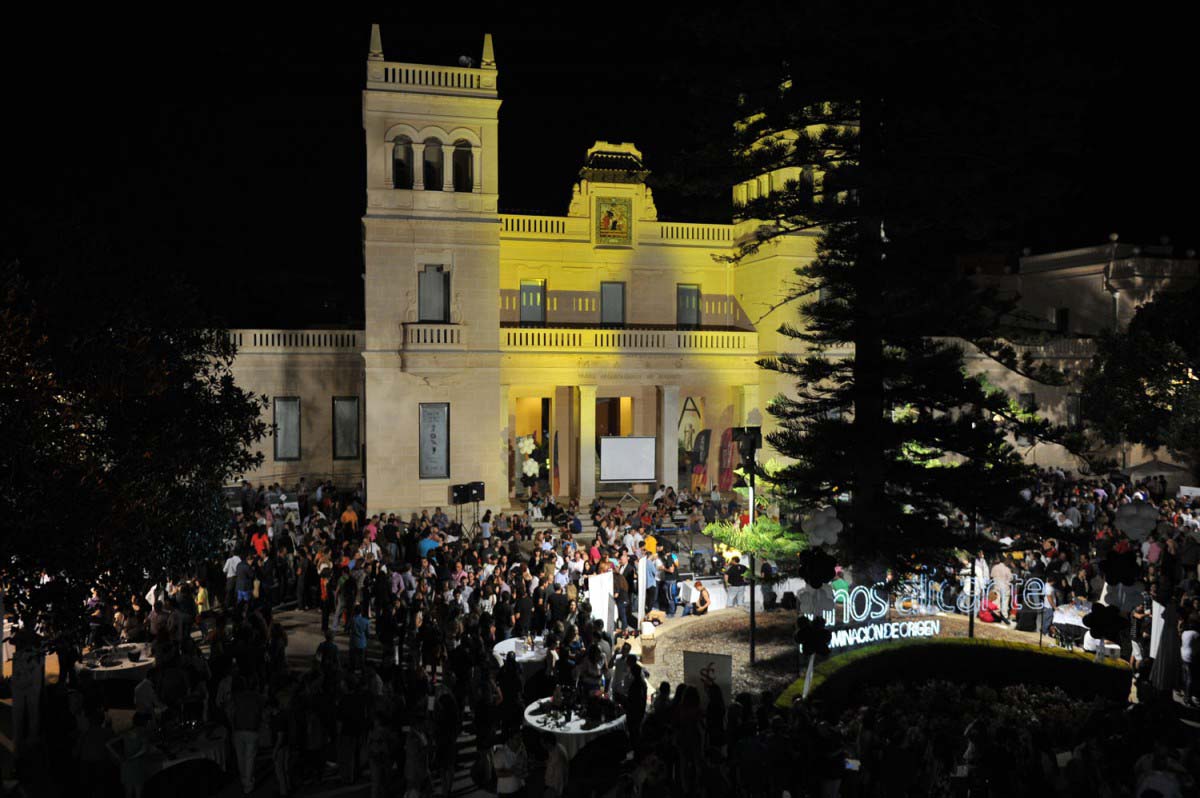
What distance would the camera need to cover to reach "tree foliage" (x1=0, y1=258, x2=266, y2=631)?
955 cm

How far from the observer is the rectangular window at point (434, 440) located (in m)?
27.0

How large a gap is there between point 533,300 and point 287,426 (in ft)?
31.0

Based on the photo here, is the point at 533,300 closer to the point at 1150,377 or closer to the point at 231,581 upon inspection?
the point at 231,581

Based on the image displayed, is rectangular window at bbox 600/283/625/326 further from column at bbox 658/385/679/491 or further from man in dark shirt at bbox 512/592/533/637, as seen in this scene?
man in dark shirt at bbox 512/592/533/637

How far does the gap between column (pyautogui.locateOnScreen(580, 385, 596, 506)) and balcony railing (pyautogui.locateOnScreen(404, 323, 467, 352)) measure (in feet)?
15.1

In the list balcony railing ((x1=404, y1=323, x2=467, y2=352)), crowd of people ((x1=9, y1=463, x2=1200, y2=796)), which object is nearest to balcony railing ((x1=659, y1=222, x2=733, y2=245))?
balcony railing ((x1=404, y1=323, x2=467, y2=352))

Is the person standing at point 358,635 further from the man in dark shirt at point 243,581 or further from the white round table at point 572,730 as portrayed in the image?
the white round table at point 572,730

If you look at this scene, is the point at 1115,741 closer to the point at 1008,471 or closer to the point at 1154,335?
the point at 1008,471

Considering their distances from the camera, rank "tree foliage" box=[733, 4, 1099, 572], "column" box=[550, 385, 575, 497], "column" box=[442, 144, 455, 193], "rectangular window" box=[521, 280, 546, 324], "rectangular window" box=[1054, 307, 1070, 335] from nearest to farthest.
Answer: "tree foliage" box=[733, 4, 1099, 572] < "column" box=[442, 144, 455, 193] < "column" box=[550, 385, 575, 497] < "rectangular window" box=[521, 280, 546, 324] < "rectangular window" box=[1054, 307, 1070, 335]

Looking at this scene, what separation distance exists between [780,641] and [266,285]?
37195 mm

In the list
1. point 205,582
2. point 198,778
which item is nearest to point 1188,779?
point 198,778

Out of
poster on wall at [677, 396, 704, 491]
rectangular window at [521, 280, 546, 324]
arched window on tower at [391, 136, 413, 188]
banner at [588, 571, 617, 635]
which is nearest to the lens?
banner at [588, 571, 617, 635]

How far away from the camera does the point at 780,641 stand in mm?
16391

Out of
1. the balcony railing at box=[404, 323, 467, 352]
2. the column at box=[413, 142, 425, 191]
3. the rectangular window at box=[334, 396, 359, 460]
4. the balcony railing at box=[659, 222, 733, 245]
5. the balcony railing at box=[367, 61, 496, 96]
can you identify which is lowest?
the rectangular window at box=[334, 396, 359, 460]
